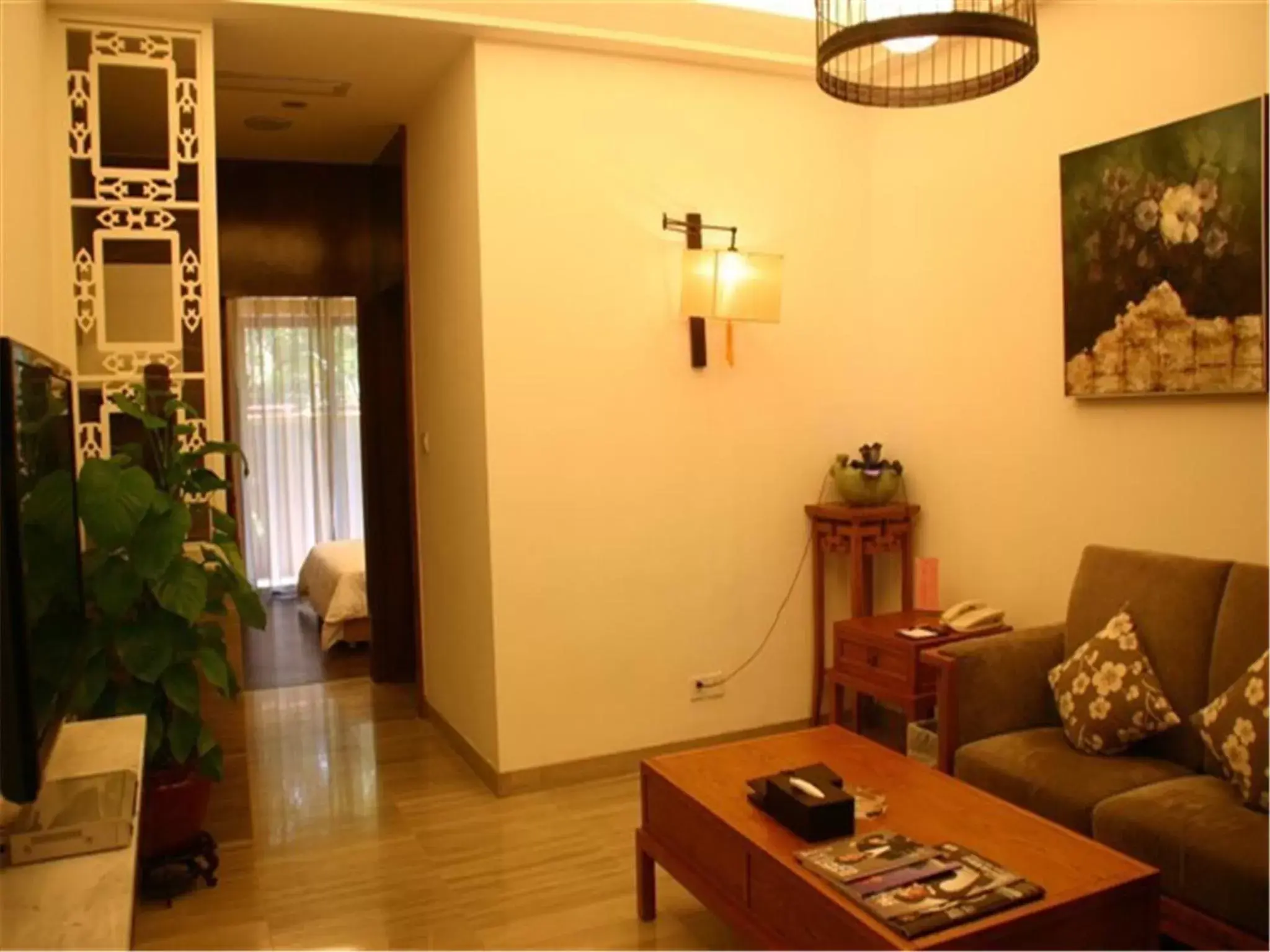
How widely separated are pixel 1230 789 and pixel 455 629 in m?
2.90

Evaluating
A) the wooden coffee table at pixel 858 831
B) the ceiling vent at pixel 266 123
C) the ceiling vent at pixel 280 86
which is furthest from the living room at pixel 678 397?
the ceiling vent at pixel 266 123

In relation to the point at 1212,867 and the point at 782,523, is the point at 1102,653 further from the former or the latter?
the point at 782,523

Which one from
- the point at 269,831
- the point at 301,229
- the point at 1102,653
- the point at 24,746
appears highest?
the point at 301,229

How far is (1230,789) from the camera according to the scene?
2.54m

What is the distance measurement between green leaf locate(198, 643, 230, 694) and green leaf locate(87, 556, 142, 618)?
0.85 feet

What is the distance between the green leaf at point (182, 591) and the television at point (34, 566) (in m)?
0.64

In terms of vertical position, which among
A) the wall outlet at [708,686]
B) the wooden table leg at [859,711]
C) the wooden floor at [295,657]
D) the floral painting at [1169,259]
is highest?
the floral painting at [1169,259]

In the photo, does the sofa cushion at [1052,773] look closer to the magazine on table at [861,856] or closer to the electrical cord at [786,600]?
the magazine on table at [861,856]

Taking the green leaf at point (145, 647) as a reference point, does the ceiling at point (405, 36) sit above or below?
above

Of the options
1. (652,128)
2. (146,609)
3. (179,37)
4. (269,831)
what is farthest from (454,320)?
(269,831)

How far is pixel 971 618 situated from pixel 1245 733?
1.26m

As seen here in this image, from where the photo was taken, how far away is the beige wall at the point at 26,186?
2738 mm

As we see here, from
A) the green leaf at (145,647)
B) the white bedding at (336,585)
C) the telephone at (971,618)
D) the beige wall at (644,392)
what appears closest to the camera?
the green leaf at (145,647)

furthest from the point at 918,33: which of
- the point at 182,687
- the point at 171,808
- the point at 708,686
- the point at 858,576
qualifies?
the point at 171,808
